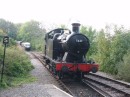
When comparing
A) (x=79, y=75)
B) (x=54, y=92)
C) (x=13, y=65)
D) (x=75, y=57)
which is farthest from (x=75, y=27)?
(x=54, y=92)

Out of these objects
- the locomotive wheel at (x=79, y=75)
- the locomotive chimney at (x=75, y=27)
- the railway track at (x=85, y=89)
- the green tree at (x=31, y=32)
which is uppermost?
the green tree at (x=31, y=32)

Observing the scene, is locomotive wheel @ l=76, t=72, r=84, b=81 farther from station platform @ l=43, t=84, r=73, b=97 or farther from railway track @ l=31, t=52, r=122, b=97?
station platform @ l=43, t=84, r=73, b=97

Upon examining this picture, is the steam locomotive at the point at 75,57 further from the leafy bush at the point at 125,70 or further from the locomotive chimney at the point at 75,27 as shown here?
the leafy bush at the point at 125,70

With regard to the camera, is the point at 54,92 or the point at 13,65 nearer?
the point at 54,92

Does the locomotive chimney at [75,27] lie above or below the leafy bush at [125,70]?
above

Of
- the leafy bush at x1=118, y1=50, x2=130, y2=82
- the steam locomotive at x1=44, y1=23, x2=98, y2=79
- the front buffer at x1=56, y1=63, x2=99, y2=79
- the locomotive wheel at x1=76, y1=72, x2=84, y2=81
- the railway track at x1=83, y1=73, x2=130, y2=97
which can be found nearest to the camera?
the railway track at x1=83, y1=73, x2=130, y2=97

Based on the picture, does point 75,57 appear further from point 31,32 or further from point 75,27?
point 31,32

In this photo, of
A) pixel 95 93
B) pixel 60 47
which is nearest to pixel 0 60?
pixel 60 47

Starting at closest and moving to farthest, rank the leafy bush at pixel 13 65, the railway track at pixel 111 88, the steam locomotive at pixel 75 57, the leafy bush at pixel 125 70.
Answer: the railway track at pixel 111 88
the steam locomotive at pixel 75 57
the leafy bush at pixel 13 65
the leafy bush at pixel 125 70

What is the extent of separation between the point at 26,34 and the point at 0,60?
49.2 meters

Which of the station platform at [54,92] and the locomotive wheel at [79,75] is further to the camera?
the locomotive wheel at [79,75]

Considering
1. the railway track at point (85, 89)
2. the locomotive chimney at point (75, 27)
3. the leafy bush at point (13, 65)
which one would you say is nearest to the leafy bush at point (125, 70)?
the railway track at point (85, 89)

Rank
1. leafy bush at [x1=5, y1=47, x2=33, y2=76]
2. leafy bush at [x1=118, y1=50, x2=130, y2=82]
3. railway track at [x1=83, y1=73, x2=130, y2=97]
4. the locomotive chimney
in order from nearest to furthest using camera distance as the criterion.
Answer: railway track at [x1=83, y1=73, x2=130, y2=97] → the locomotive chimney → leafy bush at [x1=5, y1=47, x2=33, y2=76] → leafy bush at [x1=118, y1=50, x2=130, y2=82]

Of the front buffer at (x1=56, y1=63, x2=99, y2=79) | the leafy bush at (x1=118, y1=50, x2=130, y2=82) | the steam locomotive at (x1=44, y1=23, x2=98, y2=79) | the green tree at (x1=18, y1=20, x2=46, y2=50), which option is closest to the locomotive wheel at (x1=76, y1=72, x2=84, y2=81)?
the steam locomotive at (x1=44, y1=23, x2=98, y2=79)
